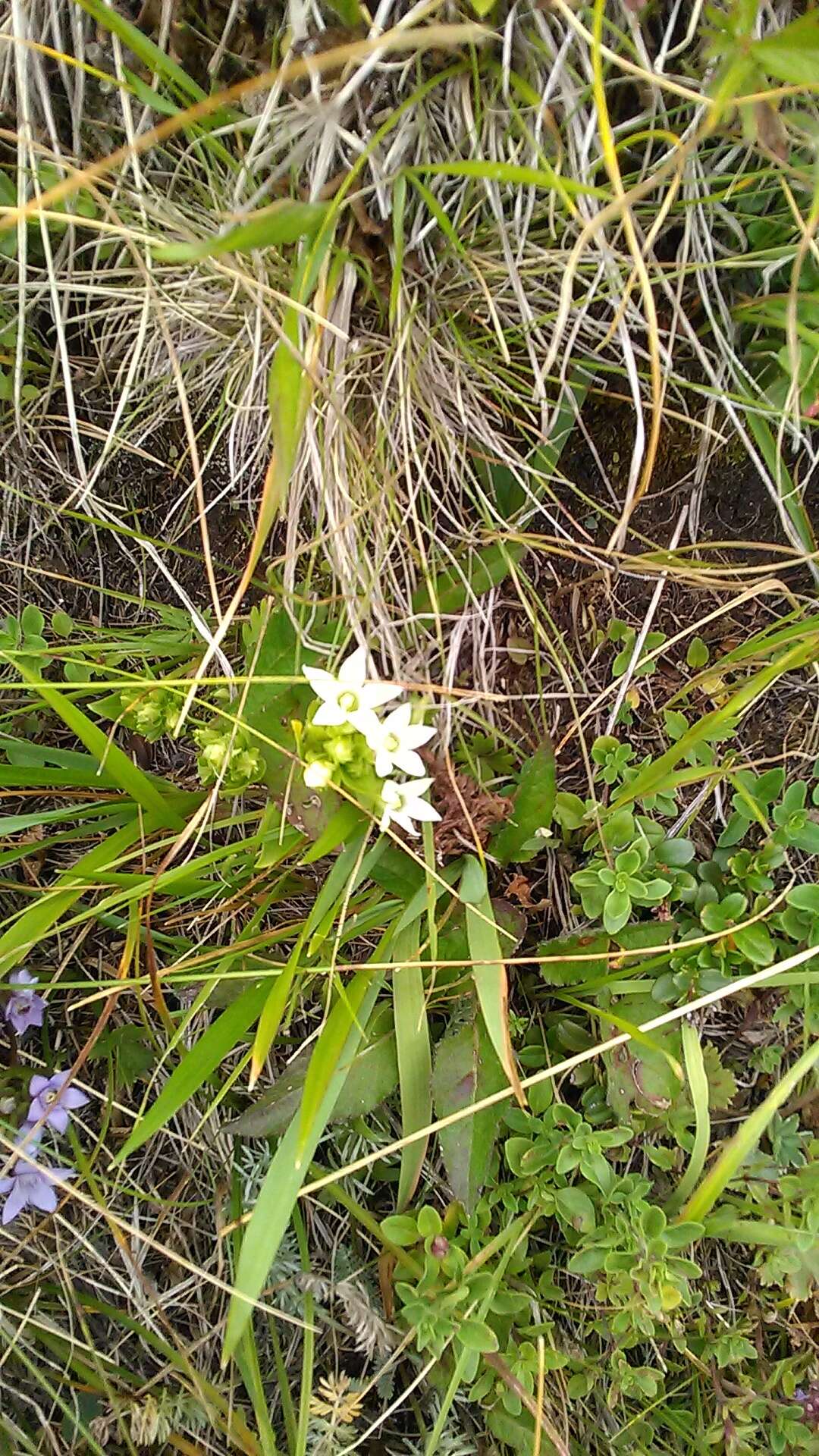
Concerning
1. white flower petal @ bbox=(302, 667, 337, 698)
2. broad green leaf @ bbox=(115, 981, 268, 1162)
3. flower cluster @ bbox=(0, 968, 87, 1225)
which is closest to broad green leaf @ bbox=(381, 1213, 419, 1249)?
broad green leaf @ bbox=(115, 981, 268, 1162)

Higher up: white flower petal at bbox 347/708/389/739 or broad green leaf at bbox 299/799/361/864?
white flower petal at bbox 347/708/389/739

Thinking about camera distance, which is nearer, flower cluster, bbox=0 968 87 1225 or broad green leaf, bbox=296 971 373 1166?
broad green leaf, bbox=296 971 373 1166

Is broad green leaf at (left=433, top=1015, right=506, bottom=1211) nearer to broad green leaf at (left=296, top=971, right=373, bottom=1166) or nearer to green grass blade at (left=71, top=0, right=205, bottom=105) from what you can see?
broad green leaf at (left=296, top=971, right=373, bottom=1166)

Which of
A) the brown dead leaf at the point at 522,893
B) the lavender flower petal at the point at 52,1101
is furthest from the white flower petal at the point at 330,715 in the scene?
the lavender flower petal at the point at 52,1101

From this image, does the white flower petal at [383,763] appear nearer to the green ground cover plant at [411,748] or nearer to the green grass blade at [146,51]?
the green ground cover plant at [411,748]

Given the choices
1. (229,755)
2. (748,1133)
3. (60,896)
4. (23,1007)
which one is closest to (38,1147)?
(23,1007)

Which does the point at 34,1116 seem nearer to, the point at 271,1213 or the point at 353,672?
the point at 271,1213
